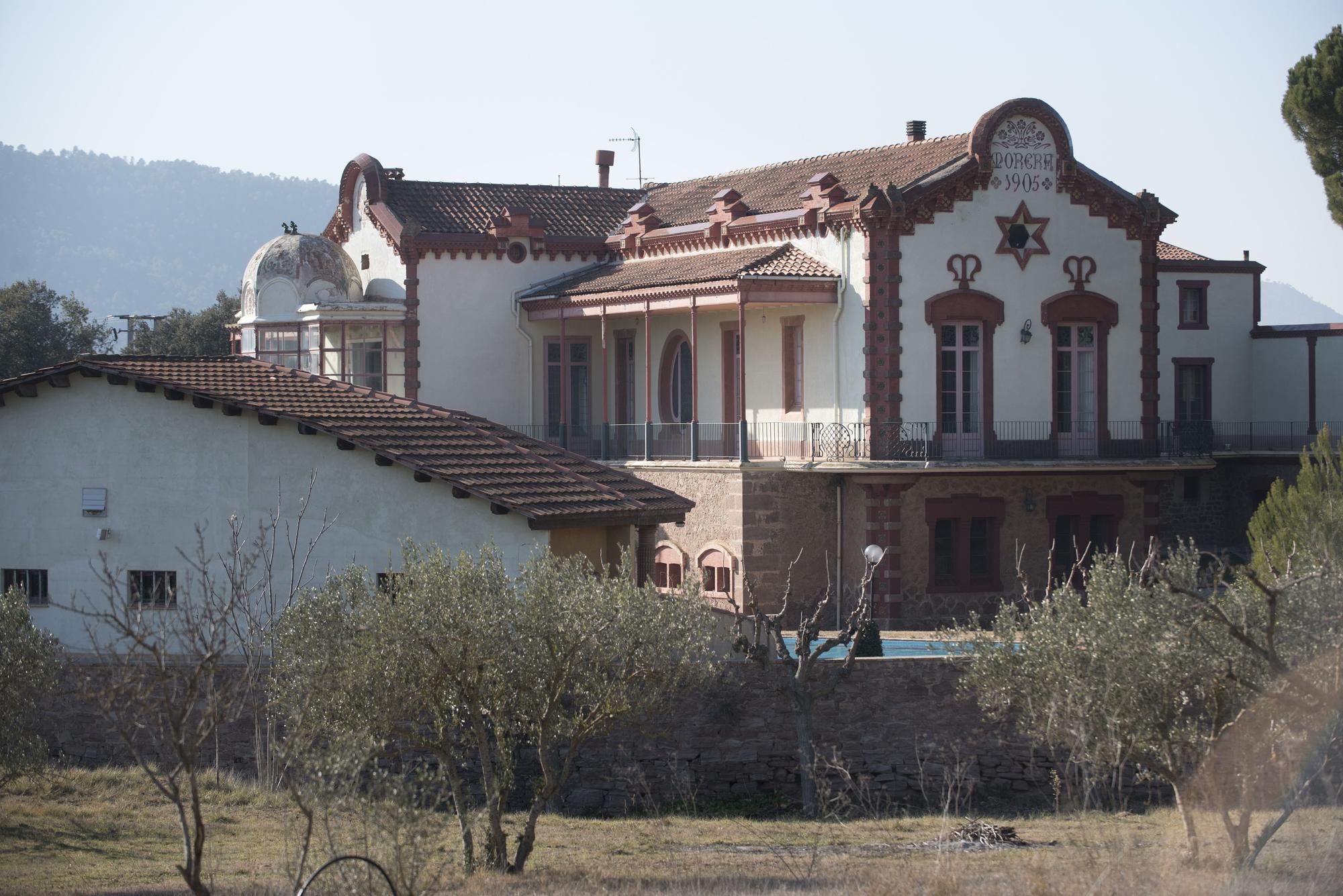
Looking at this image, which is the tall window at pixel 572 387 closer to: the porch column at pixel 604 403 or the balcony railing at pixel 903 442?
the balcony railing at pixel 903 442

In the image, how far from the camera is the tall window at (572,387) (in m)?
36.1

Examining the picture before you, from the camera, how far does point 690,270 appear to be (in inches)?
1273

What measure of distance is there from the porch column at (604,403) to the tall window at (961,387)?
661 centimetres

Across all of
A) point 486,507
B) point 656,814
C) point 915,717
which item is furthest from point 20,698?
point 915,717

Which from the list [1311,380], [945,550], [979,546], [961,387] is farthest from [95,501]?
[1311,380]

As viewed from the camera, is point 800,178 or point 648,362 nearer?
point 648,362

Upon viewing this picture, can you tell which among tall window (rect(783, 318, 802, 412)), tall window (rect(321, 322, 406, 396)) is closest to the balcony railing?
tall window (rect(783, 318, 802, 412))

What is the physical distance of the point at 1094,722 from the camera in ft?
54.5

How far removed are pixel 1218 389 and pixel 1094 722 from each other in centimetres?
2164

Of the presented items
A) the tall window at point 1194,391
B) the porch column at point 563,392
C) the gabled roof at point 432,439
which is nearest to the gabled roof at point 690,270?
the porch column at point 563,392

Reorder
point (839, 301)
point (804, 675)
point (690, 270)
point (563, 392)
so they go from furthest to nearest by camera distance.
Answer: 1. point (563, 392)
2. point (690, 270)
3. point (839, 301)
4. point (804, 675)

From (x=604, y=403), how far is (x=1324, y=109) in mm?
15362

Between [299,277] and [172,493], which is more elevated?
[299,277]

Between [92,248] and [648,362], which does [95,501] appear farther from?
[92,248]
